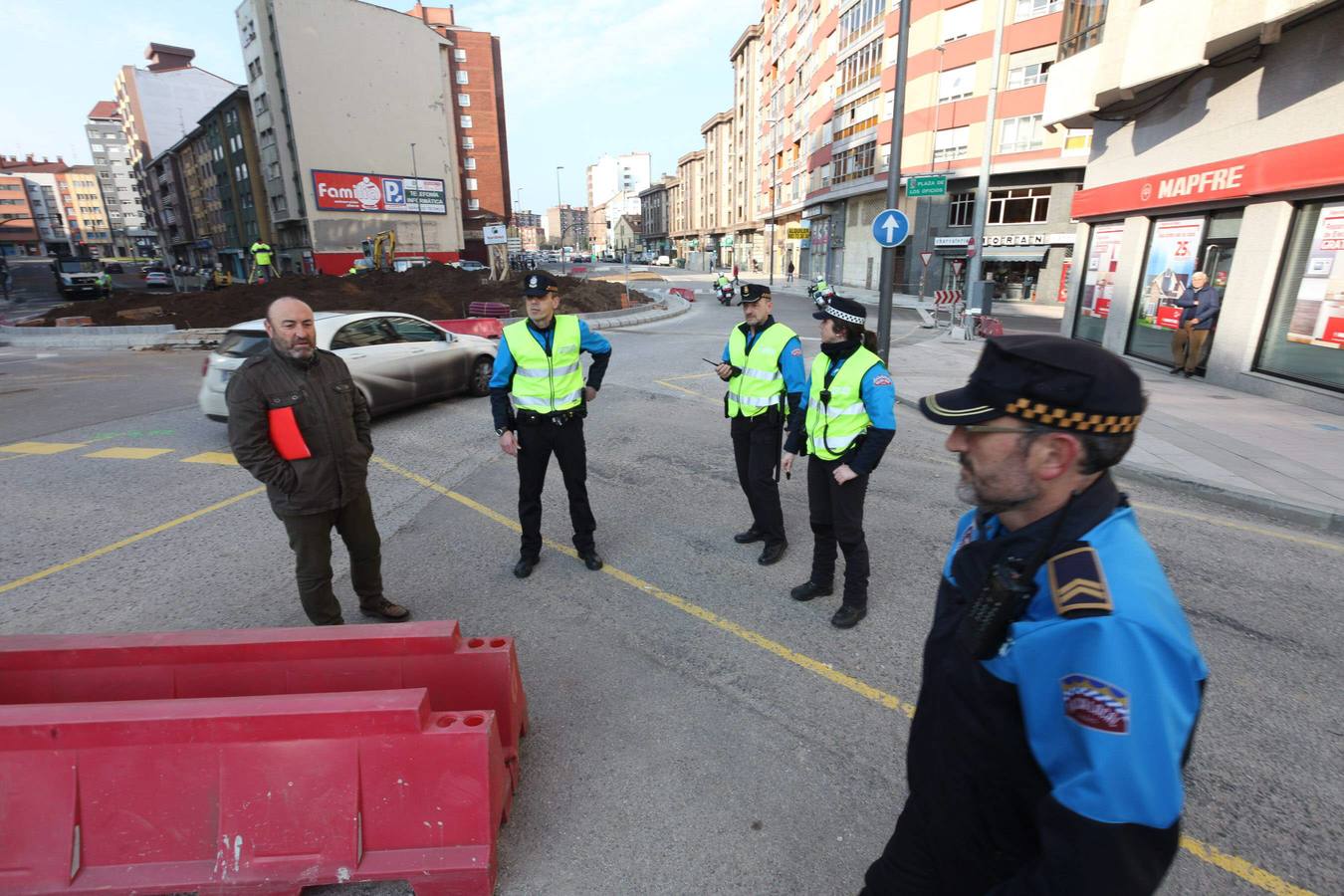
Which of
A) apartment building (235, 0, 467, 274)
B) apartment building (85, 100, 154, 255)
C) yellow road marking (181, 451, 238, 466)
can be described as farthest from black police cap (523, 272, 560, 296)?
apartment building (85, 100, 154, 255)

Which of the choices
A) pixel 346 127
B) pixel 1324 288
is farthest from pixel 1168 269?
pixel 346 127

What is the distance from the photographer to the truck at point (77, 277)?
35781mm

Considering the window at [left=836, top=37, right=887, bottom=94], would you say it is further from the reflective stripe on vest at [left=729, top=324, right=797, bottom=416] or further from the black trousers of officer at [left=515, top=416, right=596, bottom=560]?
the black trousers of officer at [left=515, top=416, right=596, bottom=560]

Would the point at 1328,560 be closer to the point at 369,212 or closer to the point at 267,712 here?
the point at 267,712

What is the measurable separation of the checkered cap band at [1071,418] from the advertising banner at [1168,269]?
1388 centimetres

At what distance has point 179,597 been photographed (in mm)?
4664

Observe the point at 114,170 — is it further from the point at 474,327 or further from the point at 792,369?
the point at 792,369

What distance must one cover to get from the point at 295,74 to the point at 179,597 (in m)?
56.0

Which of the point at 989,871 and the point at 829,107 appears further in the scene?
the point at 829,107

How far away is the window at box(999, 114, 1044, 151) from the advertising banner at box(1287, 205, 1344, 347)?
85.7 ft

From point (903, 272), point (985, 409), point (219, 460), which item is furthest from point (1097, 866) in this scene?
point (903, 272)

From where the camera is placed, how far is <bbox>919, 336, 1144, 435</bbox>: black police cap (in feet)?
4.25

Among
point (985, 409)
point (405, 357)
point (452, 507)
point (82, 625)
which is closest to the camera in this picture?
point (985, 409)

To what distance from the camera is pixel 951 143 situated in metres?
34.5
